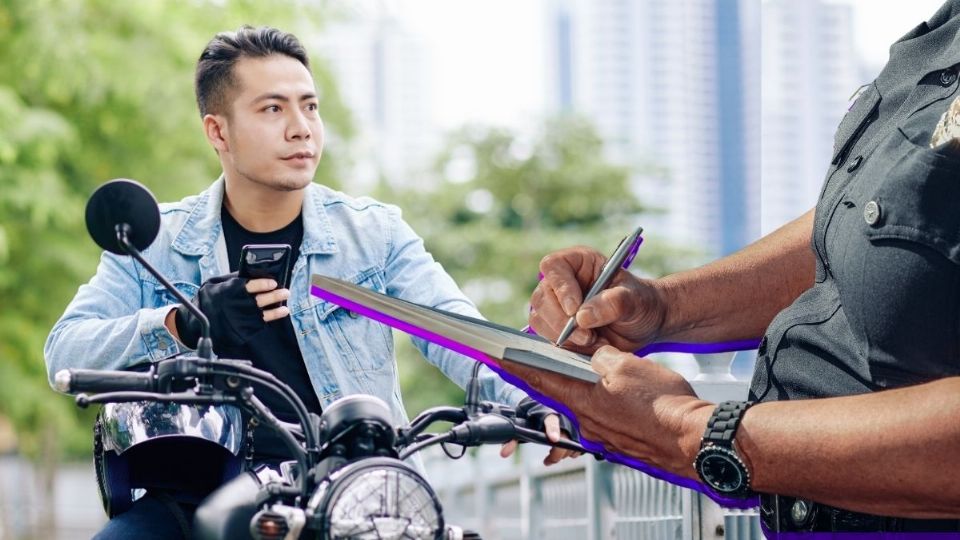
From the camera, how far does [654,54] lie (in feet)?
175

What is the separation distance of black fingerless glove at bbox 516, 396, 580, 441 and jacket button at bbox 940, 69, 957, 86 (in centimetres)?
77

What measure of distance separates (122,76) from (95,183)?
4.22 feet

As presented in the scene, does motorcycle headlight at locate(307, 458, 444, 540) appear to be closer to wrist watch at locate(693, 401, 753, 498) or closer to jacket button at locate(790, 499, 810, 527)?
wrist watch at locate(693, 401, 753, 498)

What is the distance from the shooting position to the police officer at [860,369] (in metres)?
1.75

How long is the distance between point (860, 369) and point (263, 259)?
0.91 meters

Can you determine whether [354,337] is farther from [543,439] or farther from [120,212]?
[120,212]

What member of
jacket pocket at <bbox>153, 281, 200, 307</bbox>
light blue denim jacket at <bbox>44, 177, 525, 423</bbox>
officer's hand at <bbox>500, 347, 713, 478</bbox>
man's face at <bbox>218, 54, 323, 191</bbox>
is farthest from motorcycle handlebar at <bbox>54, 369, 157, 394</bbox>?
man's face at <bbox>218, 54, 323, 191</bbox>

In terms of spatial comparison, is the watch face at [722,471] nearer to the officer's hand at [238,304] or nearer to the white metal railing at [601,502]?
the officer's hand at [238,304]

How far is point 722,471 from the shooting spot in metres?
1.85

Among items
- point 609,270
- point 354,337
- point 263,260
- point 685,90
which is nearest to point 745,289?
point 609,270

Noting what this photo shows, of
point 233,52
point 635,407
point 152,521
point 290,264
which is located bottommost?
point 152,521

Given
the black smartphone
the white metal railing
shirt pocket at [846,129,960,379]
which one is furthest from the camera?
the white metal railing

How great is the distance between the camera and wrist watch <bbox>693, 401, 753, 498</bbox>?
72.3 inches

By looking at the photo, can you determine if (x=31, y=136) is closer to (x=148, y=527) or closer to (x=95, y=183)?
(x=95, y=183)
